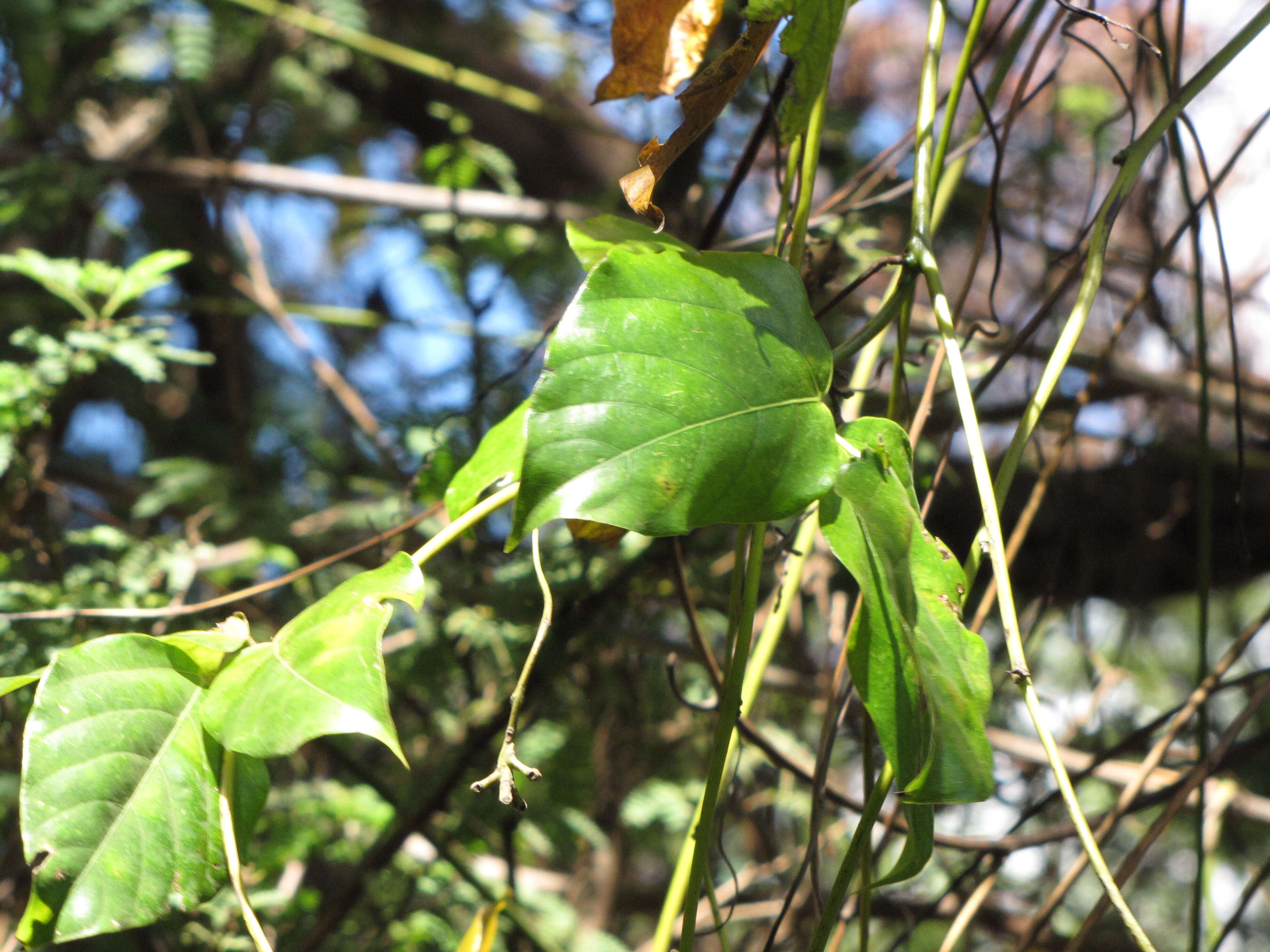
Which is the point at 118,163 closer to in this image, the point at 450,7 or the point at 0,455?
the point at 0,455

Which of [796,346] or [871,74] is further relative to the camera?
[871,74]

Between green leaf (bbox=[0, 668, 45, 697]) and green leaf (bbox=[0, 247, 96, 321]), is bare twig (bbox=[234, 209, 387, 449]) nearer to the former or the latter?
green leaf (bbox=[0, 247, 96, 321])

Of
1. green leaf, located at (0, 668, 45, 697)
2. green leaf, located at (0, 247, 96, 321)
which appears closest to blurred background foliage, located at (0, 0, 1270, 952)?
green leaf, located at (0, 247, 96, 321)

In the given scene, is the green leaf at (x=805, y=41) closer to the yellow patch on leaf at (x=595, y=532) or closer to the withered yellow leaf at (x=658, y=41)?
the withered yellow leaf at (x=658, y=41)

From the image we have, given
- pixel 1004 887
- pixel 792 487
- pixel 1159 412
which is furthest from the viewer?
pixel 1159 412

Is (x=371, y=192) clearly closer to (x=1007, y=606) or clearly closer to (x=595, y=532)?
(x=595, y=532)

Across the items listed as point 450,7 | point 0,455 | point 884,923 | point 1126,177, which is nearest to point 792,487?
point 1126,177

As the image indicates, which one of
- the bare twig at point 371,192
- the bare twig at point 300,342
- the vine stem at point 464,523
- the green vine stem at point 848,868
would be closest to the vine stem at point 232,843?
the vine stem at point 464,523

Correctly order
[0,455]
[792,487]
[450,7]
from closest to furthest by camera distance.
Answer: [792,487], [0,455], [450,7]
